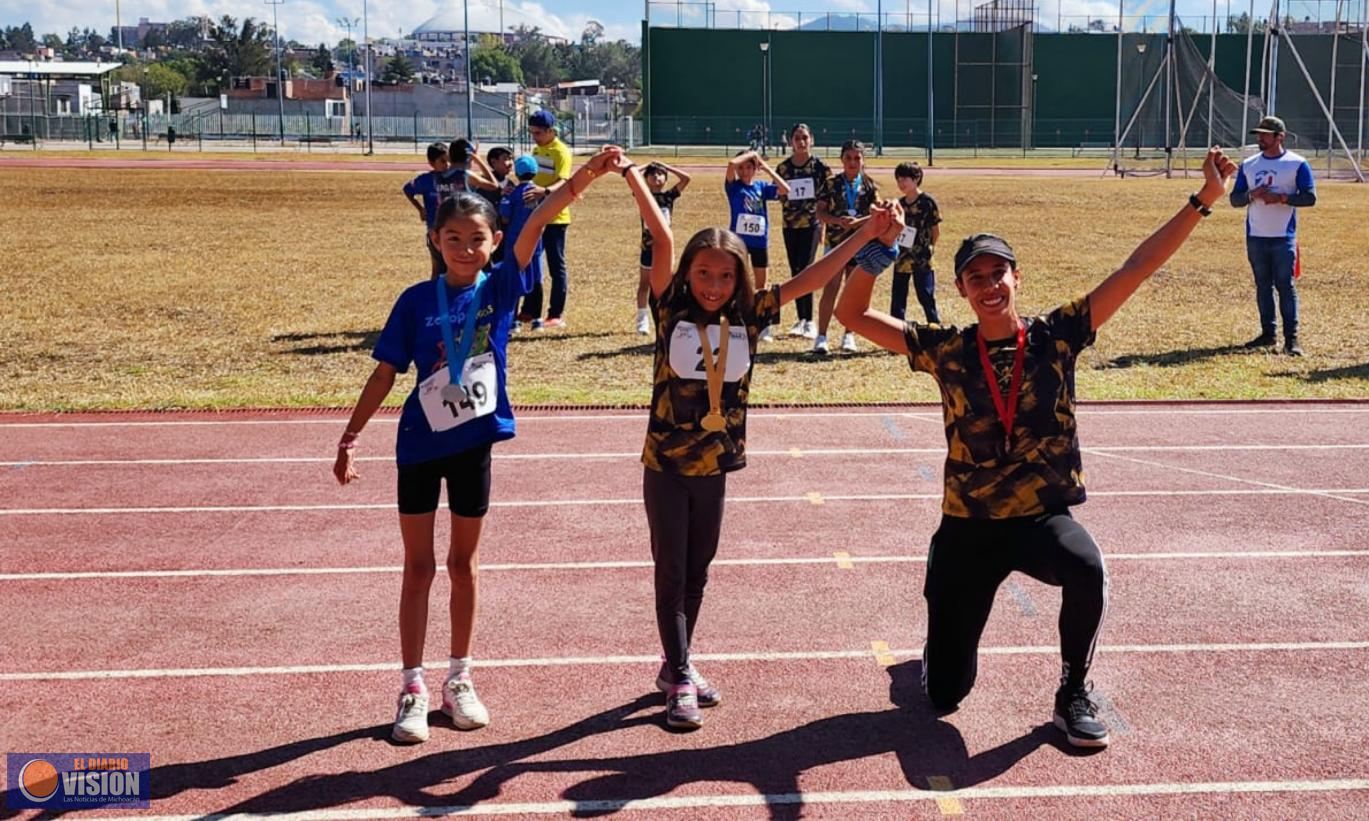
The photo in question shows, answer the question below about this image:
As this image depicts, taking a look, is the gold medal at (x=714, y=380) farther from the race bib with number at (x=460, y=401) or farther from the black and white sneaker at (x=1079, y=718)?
the black and white sneaker at (x=1079, y=718)

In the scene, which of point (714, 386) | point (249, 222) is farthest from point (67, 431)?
point (249, 222)

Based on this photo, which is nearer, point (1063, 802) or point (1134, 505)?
point (1063, 802)

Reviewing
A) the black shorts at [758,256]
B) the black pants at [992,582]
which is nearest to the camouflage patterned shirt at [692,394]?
the black pants at [992,582]

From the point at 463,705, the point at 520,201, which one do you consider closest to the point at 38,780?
the point at 463,705

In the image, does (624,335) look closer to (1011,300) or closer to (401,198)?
(1011,300)

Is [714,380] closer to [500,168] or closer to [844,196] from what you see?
[844,196]

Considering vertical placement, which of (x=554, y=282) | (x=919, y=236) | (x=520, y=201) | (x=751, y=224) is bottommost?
(x=554, y=282)

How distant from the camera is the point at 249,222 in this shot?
2966 centimetres

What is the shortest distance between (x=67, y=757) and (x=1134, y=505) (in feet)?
19.8

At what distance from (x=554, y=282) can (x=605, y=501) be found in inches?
283

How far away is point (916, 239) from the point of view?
1369cm

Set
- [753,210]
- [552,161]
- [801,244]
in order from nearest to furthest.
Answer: [753,210] → [801,244] → [552,161]

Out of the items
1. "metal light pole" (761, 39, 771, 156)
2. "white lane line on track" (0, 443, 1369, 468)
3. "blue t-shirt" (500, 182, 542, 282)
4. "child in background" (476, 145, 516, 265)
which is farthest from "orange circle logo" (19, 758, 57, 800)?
"metal light pole" (761, 39, 771, 156)

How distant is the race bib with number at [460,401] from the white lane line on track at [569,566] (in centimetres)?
234
